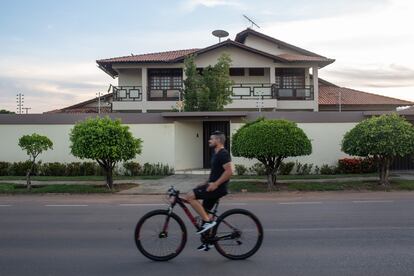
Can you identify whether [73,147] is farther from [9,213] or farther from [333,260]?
[333,260]

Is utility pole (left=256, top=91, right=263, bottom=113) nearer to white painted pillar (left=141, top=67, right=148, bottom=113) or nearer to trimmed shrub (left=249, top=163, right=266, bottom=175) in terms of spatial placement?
white painted pillar (left=141, top=67, right=148, bottom=113)

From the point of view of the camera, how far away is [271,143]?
1731 cm

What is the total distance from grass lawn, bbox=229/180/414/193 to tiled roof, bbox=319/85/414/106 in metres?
18.2

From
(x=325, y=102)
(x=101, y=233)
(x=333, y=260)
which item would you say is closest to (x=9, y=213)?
(x=101, y=233)

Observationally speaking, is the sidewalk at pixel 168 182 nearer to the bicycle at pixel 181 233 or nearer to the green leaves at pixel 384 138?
the green leaves at pixel 384 138

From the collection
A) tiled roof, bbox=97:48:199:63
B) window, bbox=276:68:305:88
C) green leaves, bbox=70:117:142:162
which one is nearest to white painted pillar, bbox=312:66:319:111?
window, bbox=276:68:305:88

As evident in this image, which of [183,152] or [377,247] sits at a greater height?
[183,152]

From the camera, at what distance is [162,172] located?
76.1ft

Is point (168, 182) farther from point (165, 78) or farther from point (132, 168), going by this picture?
point (165, 78)

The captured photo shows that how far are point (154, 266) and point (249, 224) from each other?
1.47 m

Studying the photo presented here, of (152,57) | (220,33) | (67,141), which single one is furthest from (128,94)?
(67,141)

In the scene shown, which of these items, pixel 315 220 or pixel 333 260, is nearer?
pixel 333 260

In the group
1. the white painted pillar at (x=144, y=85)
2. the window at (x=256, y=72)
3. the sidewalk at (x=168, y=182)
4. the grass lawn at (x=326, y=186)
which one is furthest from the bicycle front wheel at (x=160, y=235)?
the window at (x=256, y=72)

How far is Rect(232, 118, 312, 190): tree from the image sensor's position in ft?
56.9
